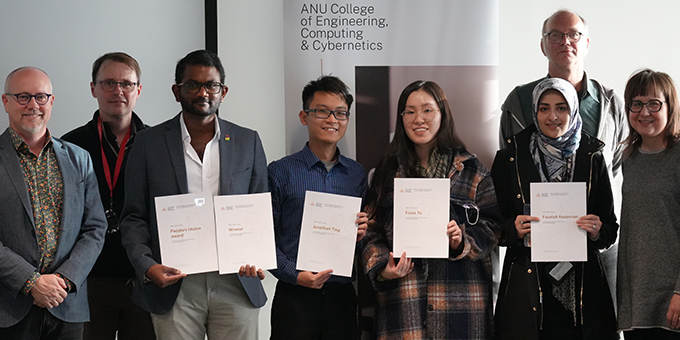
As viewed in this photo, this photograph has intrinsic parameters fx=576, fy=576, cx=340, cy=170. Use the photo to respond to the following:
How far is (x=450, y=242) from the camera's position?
116 inches

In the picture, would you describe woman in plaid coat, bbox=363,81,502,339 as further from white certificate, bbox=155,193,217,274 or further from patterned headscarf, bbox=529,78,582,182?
white certificate, bbox=155,193,217,274

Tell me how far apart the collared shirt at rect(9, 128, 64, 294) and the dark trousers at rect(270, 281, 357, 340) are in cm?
116

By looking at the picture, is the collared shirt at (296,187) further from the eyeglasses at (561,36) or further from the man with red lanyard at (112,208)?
the eyeglasses at (561,36)

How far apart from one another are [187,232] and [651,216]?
2.28 meters

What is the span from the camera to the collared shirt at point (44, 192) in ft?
9.21

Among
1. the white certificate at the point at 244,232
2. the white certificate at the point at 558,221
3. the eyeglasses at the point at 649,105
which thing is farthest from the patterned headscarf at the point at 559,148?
the white certificate at the point at 244,232

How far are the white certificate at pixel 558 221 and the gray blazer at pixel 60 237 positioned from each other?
87.8 inches

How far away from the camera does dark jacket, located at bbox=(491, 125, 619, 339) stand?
9.52 ft

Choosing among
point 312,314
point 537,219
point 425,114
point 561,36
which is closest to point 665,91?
point 561,36

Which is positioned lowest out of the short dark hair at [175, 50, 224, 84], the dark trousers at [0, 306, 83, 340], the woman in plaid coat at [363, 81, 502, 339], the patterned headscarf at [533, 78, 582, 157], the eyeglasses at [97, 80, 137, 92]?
the dark trousers at [0, 306, 83, 340]

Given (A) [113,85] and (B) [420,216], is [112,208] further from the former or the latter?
(B) [420,216]

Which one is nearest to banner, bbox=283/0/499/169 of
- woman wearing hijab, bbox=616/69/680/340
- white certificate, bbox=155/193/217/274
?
woman wearing hijab, bbox=616/69/680/340

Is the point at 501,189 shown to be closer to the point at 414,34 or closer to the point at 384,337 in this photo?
the point at 384,337

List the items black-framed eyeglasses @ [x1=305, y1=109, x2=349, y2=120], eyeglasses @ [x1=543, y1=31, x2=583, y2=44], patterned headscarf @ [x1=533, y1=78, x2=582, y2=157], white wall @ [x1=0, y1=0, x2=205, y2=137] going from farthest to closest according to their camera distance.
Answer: white wall @ [x1=0, y1=0, x2=205, y2=137] → eyeglasses @ [x1=543, y1=31, x2=583, y2=44] → black-framed eyeglasses @ [x1=305, y1=109, x2=349, y2=120] → patterned headscarf @ [x1=533, y1=78, x2=582, y2=157]
